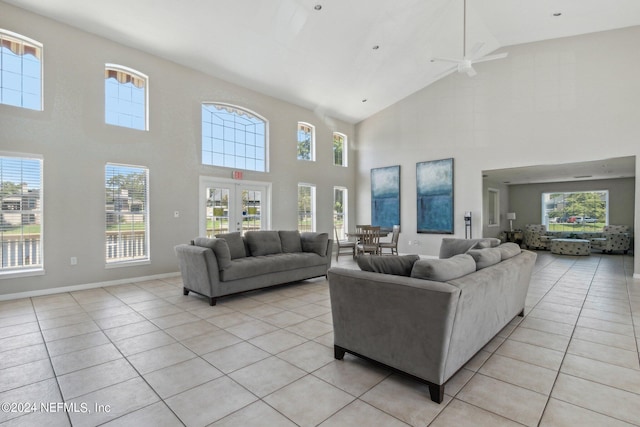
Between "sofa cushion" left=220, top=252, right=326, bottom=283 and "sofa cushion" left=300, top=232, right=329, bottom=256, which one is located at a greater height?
"sofa cushion" left=300, top=232, right=329, bottom=256

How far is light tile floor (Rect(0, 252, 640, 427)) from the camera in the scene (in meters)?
1.85

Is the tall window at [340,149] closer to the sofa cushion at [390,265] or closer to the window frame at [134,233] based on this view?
the window frame at [134,233]

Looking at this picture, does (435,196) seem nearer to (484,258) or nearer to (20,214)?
(484,258)

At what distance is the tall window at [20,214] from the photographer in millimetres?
4379

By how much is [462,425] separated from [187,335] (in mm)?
2485

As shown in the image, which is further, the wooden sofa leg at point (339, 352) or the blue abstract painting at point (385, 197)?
the blue abstract painting at point (385, 197)

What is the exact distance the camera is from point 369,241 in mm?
7352

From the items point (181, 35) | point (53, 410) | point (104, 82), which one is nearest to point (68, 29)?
point (104, 82)

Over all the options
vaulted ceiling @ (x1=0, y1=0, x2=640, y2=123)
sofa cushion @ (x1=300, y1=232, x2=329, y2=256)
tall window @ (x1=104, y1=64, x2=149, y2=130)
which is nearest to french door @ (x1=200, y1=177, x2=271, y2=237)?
tall window @ (x1=104, y1=64, x2=149, y2=130)

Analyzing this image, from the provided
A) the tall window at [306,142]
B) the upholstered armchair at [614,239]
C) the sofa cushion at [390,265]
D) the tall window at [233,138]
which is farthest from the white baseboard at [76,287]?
the upholstered armchair at [614,239]

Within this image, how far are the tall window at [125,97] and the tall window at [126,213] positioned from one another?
2.61 feet

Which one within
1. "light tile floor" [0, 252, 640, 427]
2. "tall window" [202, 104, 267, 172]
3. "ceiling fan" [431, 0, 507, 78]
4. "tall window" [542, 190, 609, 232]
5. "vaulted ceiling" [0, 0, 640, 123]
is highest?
"vaulted ceiling" [0, 0, 640, 123]

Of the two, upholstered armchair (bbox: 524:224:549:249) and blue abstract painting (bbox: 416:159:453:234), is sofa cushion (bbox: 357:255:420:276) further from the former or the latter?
upholstered armchair (bbox: 524:224:549:249)

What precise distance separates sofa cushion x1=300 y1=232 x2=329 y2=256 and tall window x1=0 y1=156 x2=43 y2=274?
4009 mm
